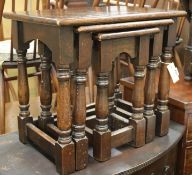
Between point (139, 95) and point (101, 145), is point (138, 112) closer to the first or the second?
point (139, 95)

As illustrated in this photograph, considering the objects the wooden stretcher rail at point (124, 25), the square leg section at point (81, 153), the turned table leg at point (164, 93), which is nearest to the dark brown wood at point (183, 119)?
the turned table leg at point (164, 93)

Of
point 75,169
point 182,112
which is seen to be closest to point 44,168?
point 75,169

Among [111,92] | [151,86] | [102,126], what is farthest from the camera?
[111,92]

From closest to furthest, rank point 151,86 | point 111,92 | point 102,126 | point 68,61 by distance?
point 68,61 → point 102,126 → point 151,86 → point 111,92

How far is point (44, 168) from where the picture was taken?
3.05ft

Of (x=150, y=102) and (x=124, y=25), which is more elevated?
A: (x=124, y=25)

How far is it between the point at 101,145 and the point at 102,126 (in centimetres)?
5

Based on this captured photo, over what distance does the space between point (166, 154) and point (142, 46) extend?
15.1 inches

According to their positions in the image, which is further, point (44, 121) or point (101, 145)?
point (44, 121)

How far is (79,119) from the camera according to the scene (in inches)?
34.7

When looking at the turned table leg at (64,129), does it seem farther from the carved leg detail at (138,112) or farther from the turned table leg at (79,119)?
the carved leg detail at (138,112)

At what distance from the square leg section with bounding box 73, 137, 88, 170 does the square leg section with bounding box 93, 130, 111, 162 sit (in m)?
0.04

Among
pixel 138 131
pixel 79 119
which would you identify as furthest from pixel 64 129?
pixel 138 131

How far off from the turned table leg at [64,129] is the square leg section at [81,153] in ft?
0.04
